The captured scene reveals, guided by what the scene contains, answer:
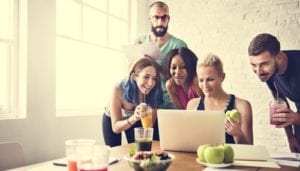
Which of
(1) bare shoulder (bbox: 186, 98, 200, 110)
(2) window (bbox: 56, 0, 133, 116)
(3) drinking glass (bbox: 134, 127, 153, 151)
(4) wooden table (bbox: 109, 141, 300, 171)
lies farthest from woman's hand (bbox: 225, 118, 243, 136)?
(2) window (bbox: 56, 0, 133, 116)

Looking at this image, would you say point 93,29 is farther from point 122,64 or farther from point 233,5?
point 233,5

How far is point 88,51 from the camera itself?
388 cm

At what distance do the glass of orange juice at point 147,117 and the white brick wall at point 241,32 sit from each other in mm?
1604

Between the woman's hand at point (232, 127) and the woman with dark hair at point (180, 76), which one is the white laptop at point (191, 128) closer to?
the woman's hand at point (232, 127)

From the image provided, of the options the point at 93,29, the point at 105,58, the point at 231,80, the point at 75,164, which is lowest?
the point at 75,164

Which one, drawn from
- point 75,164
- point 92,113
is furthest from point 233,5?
point 75,164

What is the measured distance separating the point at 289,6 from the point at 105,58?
215 centimetres

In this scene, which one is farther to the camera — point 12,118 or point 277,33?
point 277,33

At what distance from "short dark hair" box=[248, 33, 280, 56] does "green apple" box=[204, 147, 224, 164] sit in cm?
183

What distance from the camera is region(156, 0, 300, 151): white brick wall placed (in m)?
3.95

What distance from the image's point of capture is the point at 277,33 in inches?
157

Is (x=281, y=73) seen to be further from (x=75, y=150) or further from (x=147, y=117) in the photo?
(x=75, y=150)

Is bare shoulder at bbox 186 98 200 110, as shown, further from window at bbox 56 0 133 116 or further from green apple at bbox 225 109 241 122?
window at bbox 56 0 133 116

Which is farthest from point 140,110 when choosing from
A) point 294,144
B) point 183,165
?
point 294,144
